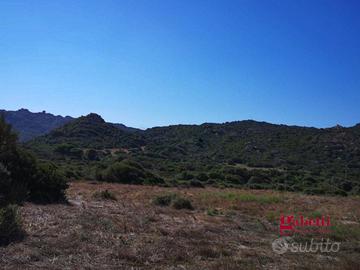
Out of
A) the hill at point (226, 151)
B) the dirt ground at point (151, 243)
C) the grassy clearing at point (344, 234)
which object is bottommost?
the dirt ground at point (151, 243)

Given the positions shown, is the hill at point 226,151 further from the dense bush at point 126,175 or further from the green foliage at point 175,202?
the green foliage at point 175,202

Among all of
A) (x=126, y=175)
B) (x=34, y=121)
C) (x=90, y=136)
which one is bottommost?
(x=126, y=175)

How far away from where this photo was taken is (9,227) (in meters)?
9.09

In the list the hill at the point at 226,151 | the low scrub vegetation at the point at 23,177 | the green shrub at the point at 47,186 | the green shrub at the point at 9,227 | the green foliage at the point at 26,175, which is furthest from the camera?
the hill at the point at 226,151

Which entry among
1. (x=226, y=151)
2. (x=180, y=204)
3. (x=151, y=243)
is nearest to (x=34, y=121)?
(x=226, y=151)

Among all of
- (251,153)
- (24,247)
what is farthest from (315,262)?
(251,153)

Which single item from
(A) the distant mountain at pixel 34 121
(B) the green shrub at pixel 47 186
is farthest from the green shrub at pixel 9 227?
(A) the distant mountain at pixel 34 121

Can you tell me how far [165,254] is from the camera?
339 inches

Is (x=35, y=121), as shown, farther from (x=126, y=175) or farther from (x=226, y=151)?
(x=126, y=175)

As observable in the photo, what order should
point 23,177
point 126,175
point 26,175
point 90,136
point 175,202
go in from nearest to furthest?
point 23,177 → point 26,175 → point 175,202 → point 126,175 → point 90,136

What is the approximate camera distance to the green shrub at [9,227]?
8773 mm

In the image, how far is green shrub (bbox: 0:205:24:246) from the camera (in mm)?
8773

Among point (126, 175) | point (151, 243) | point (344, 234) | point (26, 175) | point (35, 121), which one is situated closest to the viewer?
point (151, 243)

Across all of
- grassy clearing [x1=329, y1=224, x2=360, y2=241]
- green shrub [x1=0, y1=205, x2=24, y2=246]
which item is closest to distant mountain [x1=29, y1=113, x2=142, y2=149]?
grassy clearing [x1=329, y1=224, x2=360, y2=241]
